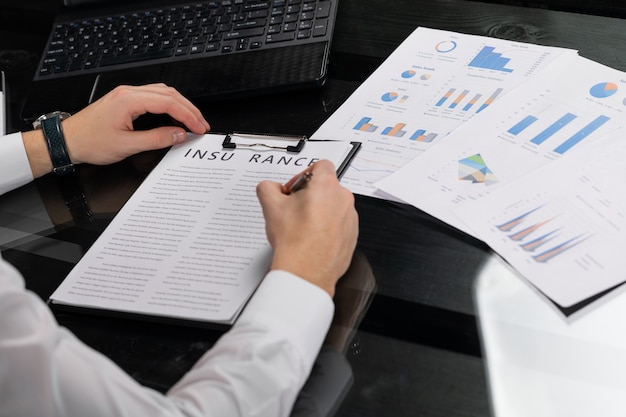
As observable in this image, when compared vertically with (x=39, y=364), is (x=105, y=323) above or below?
below

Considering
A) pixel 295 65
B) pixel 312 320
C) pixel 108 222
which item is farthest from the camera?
pixel 295 65

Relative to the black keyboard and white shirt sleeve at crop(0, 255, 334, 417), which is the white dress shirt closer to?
white shirt sleeve at crop(0, 255, 334, 417)

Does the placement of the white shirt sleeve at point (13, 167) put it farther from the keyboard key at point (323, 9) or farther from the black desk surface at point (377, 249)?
the keyboard key at point (323, 9)

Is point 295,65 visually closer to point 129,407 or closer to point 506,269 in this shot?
point 506,269

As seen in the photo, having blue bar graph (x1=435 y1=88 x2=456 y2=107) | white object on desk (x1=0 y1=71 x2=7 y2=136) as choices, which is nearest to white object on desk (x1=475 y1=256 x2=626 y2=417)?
blue bar graph (x1=435 y1=88 x2=456 y2=107)

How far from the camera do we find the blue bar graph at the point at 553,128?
41.3 inches

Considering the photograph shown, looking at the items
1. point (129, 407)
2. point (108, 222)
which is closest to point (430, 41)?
point (108, 222)

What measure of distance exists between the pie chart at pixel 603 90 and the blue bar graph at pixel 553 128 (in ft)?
0.21

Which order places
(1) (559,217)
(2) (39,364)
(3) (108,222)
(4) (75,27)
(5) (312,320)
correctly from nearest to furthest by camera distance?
(2) (39,364) → (5) (312,320) → (1) (559,217) → (3) (108,222) → (4) (75,27)

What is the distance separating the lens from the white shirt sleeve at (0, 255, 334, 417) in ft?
2.31

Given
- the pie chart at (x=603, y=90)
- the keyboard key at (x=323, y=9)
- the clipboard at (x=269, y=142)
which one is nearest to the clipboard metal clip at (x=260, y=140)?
the clipboard at (x=269, y=142)

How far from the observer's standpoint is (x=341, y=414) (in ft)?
2.57

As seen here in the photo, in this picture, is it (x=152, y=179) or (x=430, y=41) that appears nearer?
(x=152, y=179)

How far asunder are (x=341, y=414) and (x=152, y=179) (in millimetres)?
479
